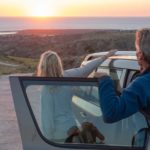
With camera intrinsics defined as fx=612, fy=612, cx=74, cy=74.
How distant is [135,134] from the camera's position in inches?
166

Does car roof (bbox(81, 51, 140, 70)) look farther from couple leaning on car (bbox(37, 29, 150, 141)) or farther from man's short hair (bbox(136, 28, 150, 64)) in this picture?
man's short hair (bbox(136, 28, 150, 64))

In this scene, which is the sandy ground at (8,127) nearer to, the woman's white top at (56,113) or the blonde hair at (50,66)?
the blonde hair at (50,66)

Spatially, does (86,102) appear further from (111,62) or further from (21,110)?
(111,62)

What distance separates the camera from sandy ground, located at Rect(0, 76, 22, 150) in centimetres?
960

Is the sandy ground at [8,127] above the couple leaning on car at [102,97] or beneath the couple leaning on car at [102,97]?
beneath

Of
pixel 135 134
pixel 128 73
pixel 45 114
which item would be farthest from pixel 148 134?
pixel 128 73

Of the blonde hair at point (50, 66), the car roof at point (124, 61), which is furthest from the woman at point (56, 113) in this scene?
the car roof at point (124, 61)

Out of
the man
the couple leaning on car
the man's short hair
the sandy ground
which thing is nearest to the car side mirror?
the couple leaning on car

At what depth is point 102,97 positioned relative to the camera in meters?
3.64

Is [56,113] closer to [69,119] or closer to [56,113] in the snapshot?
[56,113]

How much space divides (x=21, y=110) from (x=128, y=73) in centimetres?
125

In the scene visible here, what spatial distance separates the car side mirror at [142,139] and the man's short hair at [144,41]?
0.62 metres

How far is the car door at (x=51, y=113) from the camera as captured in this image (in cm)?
411

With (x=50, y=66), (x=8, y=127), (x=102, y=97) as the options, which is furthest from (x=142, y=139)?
(x=8, y=127)
